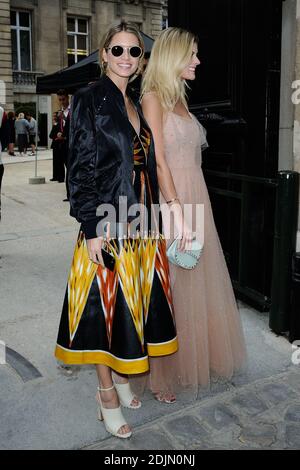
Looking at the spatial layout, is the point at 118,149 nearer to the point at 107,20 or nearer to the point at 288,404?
the point at 288,404

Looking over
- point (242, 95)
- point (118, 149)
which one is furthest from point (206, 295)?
point (242, 95)

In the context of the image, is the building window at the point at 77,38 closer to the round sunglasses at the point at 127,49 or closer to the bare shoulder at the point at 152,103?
the bare shoulder at the point at 152,103

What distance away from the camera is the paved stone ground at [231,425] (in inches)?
95.1

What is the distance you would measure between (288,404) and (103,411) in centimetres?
101

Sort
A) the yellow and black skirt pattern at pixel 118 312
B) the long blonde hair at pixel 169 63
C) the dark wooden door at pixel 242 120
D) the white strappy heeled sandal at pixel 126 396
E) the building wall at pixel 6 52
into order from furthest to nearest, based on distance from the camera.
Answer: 1. the building wall at pixel 6 52
2. the dark wooden door at pixel 242 120
3. the white strappy heeled sandal at pixel 126 396
4. the long blonde hair at pixel 169 63
5. the yellow and black skirt pattern at pixel 118 312

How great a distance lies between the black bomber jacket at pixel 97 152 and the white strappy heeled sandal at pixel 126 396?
3.11 ft

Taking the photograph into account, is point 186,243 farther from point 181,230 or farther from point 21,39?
point 21,39

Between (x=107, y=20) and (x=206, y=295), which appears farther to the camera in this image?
(x=107, y=20)

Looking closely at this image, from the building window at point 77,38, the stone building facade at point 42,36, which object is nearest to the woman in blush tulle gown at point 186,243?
the stone building facade at point 42,36

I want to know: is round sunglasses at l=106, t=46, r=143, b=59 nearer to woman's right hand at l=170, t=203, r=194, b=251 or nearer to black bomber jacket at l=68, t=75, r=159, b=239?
black bomber jacket at l=68, t=75, r=159, b=239

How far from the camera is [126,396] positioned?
9.07 ft

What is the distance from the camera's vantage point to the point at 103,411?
254 centimetres

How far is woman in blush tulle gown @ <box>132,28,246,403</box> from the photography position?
2.57 m

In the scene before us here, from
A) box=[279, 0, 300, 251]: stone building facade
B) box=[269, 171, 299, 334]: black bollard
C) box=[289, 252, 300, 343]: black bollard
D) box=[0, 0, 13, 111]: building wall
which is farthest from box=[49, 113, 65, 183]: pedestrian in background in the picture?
box=[0, 0, 13, 111]: building wall
